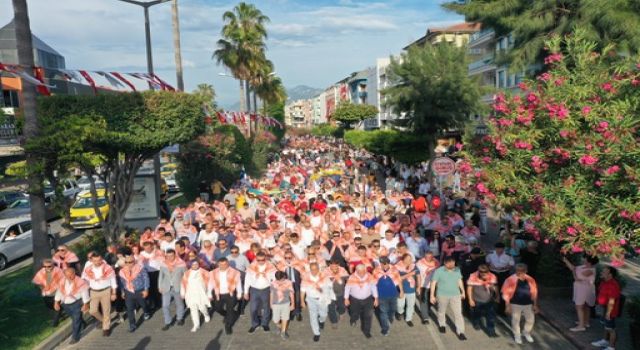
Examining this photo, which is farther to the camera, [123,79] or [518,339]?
[123,79]

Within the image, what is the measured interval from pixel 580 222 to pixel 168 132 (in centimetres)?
934

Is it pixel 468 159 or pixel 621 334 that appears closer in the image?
pixel 621 334

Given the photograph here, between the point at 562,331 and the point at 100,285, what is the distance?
8375mm

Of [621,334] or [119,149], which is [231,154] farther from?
[621,334]

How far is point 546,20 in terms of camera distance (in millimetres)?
13945

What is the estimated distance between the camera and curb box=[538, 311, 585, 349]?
8109 mm

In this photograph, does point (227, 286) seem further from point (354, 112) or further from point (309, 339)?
point (354, 112)

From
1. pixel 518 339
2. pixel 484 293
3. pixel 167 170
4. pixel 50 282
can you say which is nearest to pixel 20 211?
pixel 167 170

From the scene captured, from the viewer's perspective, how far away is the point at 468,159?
9.85 m

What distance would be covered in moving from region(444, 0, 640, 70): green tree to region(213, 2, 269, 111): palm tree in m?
23.5

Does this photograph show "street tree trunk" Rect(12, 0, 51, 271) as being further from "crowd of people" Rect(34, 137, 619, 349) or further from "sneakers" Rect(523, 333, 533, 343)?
"sneakers" Rect(523, 333, 533, 343)

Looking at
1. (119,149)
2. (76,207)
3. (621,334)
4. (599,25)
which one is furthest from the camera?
(76,207)

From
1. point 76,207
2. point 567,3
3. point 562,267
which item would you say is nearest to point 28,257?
point 76,207

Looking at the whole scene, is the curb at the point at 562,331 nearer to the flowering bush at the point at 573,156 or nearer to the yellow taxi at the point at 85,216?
the flowering bush at the point at 573,156
